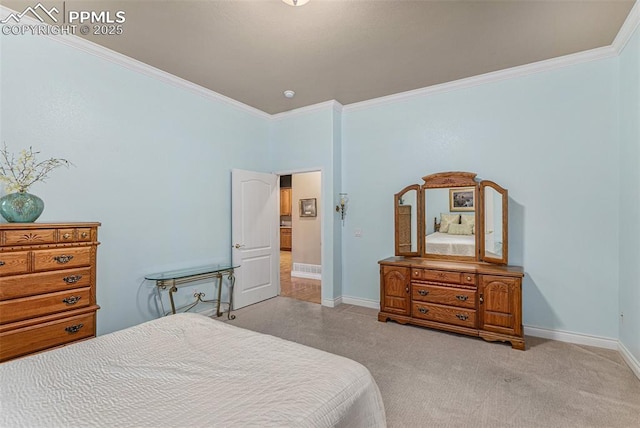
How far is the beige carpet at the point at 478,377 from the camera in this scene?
2008 mm

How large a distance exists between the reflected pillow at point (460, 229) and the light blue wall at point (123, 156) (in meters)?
3.04

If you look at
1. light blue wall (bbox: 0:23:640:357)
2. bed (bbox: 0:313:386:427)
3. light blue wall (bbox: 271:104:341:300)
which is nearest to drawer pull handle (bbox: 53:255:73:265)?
light blue wall (bbox: 0:23:640:357)

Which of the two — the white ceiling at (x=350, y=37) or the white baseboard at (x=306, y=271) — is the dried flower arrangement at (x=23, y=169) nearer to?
the white ceiling at (x=350, y=37)

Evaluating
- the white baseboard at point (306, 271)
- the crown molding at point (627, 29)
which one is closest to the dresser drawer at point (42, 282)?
the white baseboard at point (306, 271)

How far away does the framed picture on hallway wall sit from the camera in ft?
22.4

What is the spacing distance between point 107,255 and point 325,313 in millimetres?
2674

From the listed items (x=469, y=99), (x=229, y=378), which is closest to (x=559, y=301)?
(x=469, y=99)

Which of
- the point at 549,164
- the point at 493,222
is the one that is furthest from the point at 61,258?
Result: the point at 549,164

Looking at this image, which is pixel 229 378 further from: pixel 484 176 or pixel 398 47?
pixel 484 176

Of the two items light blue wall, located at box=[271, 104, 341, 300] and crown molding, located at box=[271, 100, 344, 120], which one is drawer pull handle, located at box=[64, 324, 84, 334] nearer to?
light blue wall, located at box=[271, 104, 341, 300]

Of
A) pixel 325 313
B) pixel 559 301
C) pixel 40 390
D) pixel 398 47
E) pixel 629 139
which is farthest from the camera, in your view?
pixel 325 313

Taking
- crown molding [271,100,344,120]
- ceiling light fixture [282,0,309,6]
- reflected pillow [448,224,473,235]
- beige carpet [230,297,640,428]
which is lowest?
beige carpet [230,297,640,428]

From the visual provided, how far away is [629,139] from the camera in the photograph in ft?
8.97

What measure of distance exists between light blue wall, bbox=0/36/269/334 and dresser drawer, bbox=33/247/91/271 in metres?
0.54
